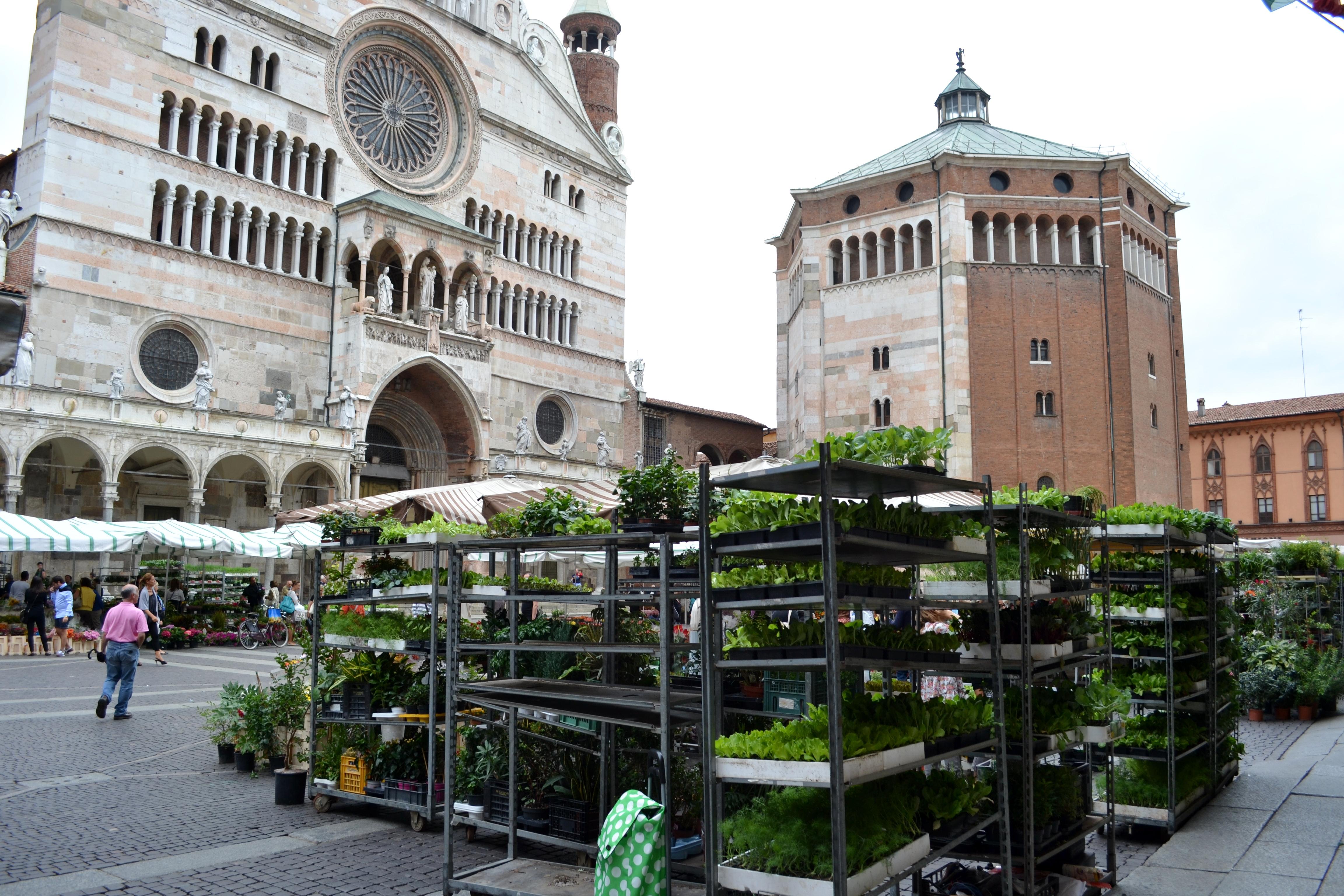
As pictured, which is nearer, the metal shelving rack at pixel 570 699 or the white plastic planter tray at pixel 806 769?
the white plastic planter tray at pixel 806 769

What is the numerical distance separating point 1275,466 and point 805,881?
6245 centimetres

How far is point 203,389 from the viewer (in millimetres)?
26047

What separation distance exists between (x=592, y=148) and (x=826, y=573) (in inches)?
1477

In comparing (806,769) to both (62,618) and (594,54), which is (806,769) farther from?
(594,54)

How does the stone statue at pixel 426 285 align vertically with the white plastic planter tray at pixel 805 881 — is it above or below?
above

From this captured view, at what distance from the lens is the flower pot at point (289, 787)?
8.54 meters

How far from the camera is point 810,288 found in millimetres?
40156

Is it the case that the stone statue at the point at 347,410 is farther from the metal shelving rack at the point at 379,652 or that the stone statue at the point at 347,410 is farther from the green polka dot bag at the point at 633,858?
the green polka dot bag at the point at 633,858

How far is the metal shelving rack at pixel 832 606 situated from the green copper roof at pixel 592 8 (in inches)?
1653

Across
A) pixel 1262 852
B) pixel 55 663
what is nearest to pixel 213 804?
pixel 1262 852

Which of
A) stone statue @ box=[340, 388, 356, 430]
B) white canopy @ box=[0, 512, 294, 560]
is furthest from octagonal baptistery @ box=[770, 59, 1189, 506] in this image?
white canopy @ box=[0, 512, 294, 560]

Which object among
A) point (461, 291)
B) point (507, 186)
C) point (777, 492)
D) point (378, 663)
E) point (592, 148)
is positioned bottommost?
point (378, 663)

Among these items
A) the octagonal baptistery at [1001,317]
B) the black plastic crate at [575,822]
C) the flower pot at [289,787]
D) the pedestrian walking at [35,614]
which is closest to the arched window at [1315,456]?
the octagonal baptistery at [1001,317]

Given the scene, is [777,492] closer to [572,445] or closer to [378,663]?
[378,663]
